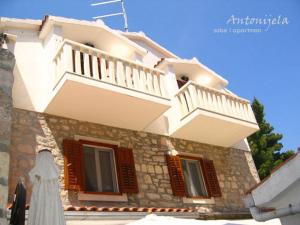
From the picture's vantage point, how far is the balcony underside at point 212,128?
10727mm

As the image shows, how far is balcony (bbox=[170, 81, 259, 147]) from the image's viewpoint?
1077cm

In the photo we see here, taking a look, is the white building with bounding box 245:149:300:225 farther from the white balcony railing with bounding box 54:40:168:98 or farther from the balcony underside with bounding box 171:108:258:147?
the balcony underside with bounding box 171:108:258:147

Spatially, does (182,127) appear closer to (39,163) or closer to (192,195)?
(192,195)

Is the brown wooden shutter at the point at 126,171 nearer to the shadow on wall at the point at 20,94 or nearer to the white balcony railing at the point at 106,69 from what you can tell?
the white balcony railing at the point at 106,69

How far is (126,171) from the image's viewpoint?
9195 mm

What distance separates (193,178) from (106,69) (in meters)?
4.56

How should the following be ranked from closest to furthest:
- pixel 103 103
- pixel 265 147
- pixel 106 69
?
1. pixel 103 103
2. pixel 106 69
3. pixel 265 147

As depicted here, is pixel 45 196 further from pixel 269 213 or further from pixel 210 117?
pixel 210 117

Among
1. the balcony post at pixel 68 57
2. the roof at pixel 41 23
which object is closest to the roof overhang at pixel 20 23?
the roof at pixel 41 23

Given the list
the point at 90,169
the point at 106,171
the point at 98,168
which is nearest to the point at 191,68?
the point at 106,171

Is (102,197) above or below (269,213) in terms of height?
above

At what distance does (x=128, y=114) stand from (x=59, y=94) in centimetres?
212

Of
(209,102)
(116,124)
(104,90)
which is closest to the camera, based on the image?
(104,90)

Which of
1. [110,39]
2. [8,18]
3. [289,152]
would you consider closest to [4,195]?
[8,18]
